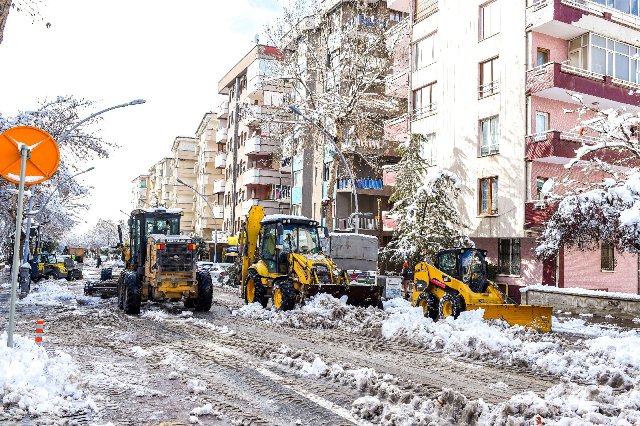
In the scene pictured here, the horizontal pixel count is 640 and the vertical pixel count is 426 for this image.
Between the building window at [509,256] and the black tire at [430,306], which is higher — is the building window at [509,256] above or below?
above

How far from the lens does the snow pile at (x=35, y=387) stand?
21.2 ft

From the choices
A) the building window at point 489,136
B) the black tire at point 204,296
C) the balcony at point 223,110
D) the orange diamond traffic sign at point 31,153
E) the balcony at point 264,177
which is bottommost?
the black tire at point 204,296

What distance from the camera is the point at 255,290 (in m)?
19.1

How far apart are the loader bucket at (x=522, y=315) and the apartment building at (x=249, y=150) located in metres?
36.9

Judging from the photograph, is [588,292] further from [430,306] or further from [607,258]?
[607,258]

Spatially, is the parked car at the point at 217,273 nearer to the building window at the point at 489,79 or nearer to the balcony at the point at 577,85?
the building window at the point at 489,79

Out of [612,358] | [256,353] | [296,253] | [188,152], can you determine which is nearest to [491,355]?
[612,358]

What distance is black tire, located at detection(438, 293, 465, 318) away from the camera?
15.1 meters

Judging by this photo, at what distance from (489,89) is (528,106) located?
284cm

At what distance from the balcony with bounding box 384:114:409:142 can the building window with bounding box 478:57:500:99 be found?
20.0ft

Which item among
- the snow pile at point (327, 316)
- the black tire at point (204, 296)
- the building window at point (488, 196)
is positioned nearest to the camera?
the snow pile at point (327, 316)

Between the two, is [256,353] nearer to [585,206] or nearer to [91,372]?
[91,372]

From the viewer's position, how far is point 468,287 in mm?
15617

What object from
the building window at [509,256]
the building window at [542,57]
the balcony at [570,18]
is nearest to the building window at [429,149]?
the building window at [509,256]
